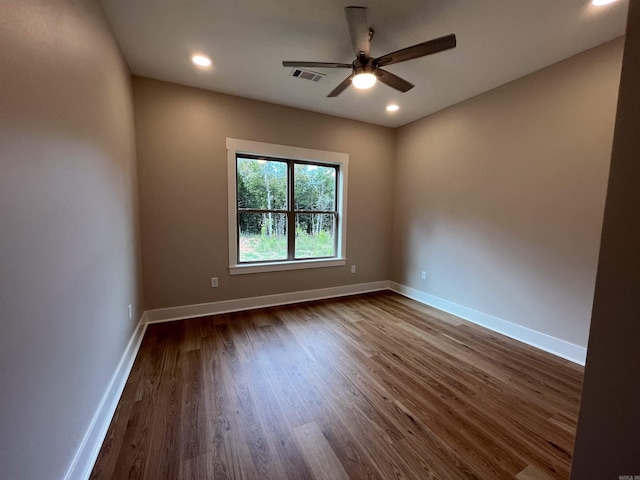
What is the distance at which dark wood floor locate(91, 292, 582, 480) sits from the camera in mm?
1370

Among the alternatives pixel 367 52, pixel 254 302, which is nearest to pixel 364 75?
pixel 367 52

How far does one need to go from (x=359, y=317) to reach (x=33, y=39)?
334 centimetres

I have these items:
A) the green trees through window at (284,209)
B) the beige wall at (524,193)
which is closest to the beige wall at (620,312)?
the beige wall at (524,193)

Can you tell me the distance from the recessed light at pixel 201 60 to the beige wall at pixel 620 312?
2.87 m

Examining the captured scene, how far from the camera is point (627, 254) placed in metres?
0.66

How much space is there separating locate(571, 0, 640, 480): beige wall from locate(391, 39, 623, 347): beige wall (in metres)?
2.22

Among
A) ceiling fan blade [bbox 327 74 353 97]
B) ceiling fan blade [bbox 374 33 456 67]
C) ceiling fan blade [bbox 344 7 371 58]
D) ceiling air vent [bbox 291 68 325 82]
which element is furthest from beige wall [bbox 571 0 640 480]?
ceiling air vent [bbox 291 68 325 82]

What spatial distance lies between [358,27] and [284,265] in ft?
9.16

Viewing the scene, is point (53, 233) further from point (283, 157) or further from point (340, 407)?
point (283, 157)

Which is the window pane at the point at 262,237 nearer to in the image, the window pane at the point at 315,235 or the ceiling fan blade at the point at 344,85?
the window pane at the point at 315,235

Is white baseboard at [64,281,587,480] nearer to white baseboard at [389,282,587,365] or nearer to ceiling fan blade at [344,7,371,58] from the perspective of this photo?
white baseboard at [389,282,587,365]

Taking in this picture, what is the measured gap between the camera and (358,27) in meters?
1.79

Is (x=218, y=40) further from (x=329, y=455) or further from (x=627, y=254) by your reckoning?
(x=329, y=455)

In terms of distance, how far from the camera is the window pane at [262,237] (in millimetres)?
→ 3600
